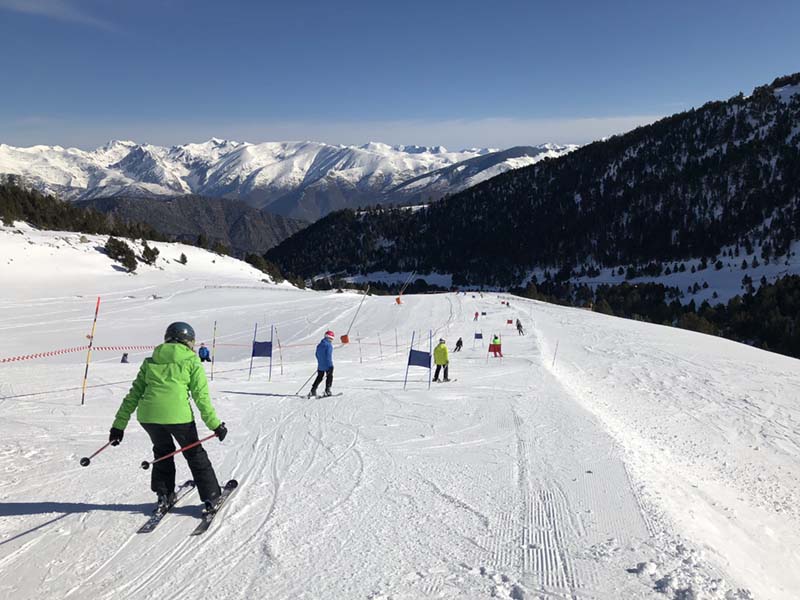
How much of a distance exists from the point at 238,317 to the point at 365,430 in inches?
1236

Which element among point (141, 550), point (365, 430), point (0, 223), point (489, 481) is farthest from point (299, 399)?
point (0, 223)

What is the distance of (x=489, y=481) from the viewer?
7199 millimetres

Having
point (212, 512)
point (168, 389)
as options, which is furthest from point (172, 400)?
point (212, 512)

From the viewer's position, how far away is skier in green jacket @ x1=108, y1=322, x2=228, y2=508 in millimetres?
5379

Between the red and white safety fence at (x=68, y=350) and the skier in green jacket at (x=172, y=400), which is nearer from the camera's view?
the skier in green jacket at (x=172, y=400)

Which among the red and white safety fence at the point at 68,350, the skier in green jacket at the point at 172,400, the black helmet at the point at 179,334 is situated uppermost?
the black helmet at the point at 179,334

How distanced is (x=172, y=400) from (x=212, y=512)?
1.45 m

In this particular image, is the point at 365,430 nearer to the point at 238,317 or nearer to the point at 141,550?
the point at 141,550

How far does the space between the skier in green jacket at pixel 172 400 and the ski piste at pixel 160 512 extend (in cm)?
61

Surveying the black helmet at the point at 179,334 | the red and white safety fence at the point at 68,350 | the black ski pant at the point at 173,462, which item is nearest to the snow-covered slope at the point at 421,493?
the black ski pant at the point at 173,462

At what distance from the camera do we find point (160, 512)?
5836 millimetres

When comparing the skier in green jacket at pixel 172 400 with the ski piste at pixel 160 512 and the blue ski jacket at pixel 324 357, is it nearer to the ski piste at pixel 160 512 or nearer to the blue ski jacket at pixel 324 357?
the ski piste at pixel 160 512

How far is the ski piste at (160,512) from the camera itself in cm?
561

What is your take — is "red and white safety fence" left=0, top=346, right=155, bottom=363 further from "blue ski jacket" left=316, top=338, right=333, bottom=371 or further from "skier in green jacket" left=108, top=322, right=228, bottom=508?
"skier in green jacket" left=108, top=322, right=228, bottom=508
